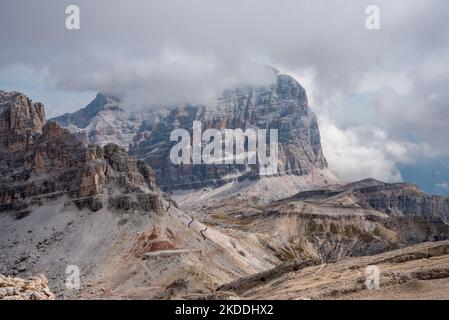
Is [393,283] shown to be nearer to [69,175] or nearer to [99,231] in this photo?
[99,231]

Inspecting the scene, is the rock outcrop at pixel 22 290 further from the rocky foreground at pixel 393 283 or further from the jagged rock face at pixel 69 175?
the jagged rock face at pixel 69 175

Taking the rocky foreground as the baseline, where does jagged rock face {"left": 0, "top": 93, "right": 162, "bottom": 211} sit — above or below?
above

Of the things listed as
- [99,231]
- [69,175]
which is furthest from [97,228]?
[69,175]

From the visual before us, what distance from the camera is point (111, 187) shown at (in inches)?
6501

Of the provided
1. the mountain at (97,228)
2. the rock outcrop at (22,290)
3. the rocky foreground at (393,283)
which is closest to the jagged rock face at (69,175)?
the mountain at (97,228)

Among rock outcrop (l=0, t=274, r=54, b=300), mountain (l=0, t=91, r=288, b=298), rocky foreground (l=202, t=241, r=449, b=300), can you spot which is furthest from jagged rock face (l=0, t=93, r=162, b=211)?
rock outcrop (l=0, t=274, r=54, b=300)

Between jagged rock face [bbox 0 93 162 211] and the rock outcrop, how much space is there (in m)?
107

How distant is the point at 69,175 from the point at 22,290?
413ft

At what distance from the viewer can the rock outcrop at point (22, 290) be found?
155 feet

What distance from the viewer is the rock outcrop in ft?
155

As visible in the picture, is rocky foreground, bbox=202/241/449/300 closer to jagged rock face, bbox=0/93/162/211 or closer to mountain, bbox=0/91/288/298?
mountain, bbox=0/91/288/298

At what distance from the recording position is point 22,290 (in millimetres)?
49406

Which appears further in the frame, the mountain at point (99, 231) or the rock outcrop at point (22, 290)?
the mountain at point (99, 231)

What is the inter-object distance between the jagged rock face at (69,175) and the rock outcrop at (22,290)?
10733 centimetres
